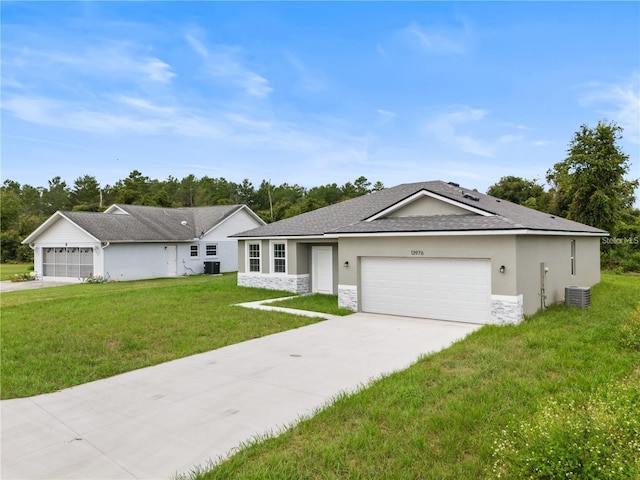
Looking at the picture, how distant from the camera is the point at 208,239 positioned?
92.3ft

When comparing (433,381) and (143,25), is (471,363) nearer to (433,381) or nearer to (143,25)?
(433,381)

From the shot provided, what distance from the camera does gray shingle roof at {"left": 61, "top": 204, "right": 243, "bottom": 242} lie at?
23.5m

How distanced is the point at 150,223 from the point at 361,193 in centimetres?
3318

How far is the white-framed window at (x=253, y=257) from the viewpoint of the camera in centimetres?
1877

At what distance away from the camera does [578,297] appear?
1223 cm

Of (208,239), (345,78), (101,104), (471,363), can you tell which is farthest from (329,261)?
(208,239)

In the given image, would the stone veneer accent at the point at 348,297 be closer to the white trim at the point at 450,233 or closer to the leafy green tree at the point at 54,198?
the white trim at the point at 450,233

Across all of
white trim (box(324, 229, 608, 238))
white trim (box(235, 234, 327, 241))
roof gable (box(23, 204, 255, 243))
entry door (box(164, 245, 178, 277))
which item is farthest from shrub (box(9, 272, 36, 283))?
white trim (box(324, 229, 608, 238))

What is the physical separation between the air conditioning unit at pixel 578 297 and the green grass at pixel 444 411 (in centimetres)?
377

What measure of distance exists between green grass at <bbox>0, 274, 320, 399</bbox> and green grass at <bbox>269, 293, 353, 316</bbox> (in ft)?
4.29

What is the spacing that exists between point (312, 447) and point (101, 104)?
17961mm

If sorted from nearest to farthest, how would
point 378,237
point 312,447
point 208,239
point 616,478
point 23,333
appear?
point 616,478 → point 312,447 → point 23,333 → point 378,237 → point 208,239

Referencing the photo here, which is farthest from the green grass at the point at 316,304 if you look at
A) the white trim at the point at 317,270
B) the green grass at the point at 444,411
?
the green grass at the point at 444,411

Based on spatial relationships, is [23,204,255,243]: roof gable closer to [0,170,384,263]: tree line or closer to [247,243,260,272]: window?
[247,243,260,272]: window
